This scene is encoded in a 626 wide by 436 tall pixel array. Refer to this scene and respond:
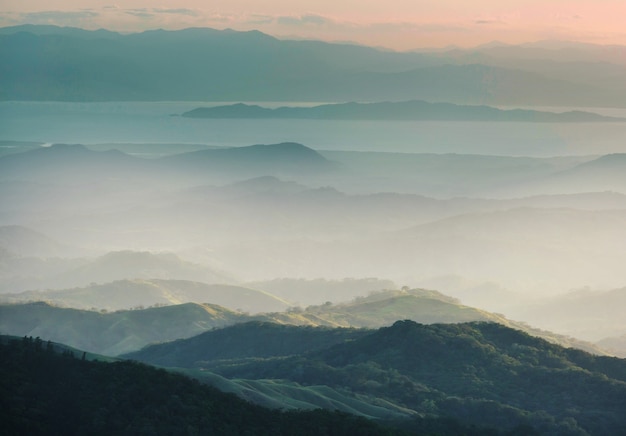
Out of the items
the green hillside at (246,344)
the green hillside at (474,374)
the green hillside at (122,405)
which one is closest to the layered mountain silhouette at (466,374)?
the green hillside at (474,374)

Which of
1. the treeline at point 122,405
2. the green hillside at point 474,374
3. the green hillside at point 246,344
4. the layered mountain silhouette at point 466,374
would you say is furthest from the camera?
the green hillside at point 246,344

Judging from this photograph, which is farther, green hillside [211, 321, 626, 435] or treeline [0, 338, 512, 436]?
green hillside [211, 321, 626, 435]

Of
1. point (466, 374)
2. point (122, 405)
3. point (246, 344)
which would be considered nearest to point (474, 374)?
point (466, 374)

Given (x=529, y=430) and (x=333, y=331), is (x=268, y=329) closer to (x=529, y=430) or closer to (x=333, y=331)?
(x=333, y=331)

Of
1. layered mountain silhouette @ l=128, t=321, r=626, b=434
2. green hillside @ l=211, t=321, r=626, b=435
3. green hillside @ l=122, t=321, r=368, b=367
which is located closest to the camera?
green hillside @ l=211, t=321, r=626, b=435

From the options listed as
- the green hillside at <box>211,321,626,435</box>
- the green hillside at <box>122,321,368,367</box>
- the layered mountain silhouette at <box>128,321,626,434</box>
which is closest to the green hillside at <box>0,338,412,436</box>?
the layered mountain silhouette at <box>128,321,626,434</box>

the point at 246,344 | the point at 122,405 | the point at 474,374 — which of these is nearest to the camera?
the point at 122,405

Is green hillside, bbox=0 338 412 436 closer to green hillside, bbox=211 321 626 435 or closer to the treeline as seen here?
the treeline

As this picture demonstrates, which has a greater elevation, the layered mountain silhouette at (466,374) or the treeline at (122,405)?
the layered mountain silhouette at (466,374)

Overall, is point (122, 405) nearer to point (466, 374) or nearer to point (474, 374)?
point (466, 374)

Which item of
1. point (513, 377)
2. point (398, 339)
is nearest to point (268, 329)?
point (398, 339)

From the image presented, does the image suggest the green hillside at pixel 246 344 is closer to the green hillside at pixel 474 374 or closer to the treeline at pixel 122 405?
the green hillside at pixel 474 374
